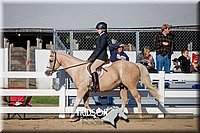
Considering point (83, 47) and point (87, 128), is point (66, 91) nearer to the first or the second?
point (87, 128)

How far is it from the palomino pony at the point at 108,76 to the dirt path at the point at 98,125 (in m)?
0.54

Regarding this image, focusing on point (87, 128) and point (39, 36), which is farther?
point (39, 36)

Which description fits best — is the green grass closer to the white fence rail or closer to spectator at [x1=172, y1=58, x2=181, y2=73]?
the white fence rail

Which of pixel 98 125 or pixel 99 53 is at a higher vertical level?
pixel 99 53

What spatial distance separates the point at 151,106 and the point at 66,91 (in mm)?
2352

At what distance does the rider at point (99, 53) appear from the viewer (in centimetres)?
995

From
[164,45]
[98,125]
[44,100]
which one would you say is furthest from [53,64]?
[44,100]

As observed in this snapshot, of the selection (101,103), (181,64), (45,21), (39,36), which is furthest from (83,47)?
(101,103)

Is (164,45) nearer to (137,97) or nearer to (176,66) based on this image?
(137,97)

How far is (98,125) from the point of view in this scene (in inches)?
375

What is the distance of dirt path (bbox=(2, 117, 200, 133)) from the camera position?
29.7 feet

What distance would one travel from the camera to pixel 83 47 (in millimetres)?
18156

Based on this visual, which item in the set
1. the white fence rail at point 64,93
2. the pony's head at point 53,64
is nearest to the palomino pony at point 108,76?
the pony's head at point 53,64

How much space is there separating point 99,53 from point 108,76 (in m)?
0.66
